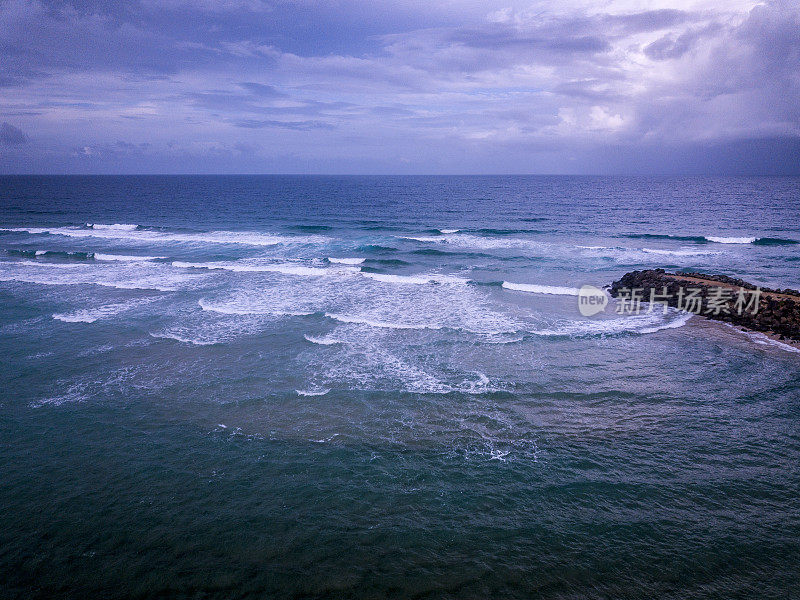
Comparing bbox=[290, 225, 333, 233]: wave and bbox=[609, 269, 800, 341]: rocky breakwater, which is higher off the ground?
bbox=[290, 225, 333, 233]: wave

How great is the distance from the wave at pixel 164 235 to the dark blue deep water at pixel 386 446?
15162mm

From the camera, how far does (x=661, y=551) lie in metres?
7.93

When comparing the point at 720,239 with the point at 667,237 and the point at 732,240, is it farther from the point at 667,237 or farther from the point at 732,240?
the point at 667,237

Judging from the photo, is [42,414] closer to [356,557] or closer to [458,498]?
[356,557]

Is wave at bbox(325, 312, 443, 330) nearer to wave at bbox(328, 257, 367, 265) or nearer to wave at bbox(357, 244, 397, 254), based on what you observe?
wave at bbox(328, 257, 367, 265)

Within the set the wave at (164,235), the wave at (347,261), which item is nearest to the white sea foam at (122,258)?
the wave at (164,235)

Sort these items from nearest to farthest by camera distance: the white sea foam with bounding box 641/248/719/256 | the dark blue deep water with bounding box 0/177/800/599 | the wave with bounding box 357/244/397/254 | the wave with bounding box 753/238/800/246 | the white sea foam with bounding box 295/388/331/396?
the dark blue deep water with bounding box 0/177/800/599, the white sea foam with bounding box 295/388/331/396, the white sea foam with bounding box 641/248/719/256, the wave with bounding box 357/244/397/254, the wave with bounding box 753/238/800/246

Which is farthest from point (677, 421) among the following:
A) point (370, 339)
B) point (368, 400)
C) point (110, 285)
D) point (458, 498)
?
point (110, 285)

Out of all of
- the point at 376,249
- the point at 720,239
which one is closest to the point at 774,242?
the point at 720,239

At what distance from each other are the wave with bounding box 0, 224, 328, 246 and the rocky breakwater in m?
25.8

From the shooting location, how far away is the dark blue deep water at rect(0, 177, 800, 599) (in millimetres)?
7691

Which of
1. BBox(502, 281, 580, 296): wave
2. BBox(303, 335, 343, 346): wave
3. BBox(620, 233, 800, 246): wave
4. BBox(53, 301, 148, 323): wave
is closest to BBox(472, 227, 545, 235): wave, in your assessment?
BBox(620, 233, 800, 246): wave

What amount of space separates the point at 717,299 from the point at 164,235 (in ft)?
145

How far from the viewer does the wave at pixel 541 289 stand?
80.7 ft
